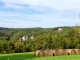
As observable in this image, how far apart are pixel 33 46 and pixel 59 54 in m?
27.3

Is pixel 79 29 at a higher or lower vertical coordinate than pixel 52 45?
higher

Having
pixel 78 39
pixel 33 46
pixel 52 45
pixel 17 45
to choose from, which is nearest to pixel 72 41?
pixel 78 39

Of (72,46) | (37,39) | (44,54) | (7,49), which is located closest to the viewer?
(44,54)

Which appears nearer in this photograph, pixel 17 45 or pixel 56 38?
pixel 17 45

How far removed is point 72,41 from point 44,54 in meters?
26.6

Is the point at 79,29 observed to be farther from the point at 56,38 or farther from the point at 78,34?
the point at 56,38

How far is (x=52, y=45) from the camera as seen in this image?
55125mm

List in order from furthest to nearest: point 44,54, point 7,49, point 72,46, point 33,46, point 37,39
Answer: point 37,39, point 33,46, point 72,46, point 7,49, point 44,54

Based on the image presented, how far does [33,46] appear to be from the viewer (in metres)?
55.0

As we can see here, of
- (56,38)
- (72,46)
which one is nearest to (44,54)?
(72,46)

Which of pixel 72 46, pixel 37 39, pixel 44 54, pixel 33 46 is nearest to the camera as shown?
pixel 44 54

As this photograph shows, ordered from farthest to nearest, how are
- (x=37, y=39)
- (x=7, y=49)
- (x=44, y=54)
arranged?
(x=37, y=39) → (x=7, y=49) → (x=44, y=54)

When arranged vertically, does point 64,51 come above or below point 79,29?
below

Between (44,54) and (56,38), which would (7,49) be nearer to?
(56,38)
